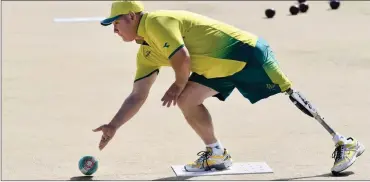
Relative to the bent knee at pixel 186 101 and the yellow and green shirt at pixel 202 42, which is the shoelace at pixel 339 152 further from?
the bent knee at pixel 186 101

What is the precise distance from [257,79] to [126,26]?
1084 millimetres

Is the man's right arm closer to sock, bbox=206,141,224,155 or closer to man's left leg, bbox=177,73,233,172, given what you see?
man's left leg, bbox=177,73,233,172

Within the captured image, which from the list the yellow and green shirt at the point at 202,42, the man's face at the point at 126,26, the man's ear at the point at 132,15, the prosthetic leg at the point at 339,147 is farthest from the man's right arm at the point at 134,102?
the prosthetic leg at the point at 339,147

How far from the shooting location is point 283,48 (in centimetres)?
1297

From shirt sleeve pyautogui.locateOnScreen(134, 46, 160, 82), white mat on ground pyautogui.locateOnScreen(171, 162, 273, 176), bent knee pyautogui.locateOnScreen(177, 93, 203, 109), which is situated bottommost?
Answer: white mat on ground pyautogui.locateOnScreen(171, 162, 273, 176)

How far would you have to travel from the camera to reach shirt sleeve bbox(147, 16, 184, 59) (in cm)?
609

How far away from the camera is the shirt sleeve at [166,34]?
6.09 metres

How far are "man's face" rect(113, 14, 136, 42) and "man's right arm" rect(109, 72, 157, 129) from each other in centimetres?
48

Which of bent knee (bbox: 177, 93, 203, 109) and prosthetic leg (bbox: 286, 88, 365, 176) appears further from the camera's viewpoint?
bent knee (bbox: 177, 93, 203, 109)

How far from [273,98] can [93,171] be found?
11.2ft

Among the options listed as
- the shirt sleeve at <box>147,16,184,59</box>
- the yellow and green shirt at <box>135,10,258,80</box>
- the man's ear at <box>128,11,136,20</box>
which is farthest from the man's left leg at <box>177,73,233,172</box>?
the man's ear at <box>128,11,136,20</box>

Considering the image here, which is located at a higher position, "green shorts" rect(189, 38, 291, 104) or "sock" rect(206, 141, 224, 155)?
"green shorts" rect(189, 38, 291, 104)

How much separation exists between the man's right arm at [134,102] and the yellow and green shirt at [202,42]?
219mm

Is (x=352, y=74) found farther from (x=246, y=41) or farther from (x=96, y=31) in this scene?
(x=96, y=31)
